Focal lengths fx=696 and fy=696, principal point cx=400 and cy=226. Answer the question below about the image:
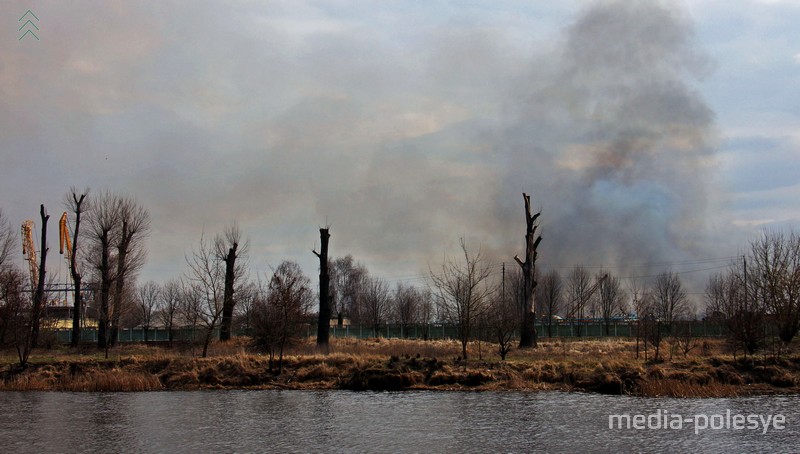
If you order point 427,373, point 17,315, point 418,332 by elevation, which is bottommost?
point 427,373

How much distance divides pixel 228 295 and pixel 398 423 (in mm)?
27677

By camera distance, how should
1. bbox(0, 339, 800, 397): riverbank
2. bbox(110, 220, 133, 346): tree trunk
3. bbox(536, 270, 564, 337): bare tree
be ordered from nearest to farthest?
bbox(0, 339, 800, 397): riverbank, bbox(110, 220, 133, 346): tree trunk, bbox(536, 270, 564, 337): bare tree

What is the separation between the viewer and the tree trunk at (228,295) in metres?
45.4

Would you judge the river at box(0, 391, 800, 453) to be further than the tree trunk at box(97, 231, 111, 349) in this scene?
No

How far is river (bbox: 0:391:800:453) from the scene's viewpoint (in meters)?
17.0

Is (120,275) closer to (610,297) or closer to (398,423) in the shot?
(398,423)

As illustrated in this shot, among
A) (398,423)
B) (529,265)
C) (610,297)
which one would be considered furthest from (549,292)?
(398,423)

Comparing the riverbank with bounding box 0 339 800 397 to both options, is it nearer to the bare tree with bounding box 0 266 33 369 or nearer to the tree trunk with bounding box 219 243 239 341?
the bare tree with bounding box 0 266 33 369

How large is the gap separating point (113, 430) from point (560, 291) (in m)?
87.8

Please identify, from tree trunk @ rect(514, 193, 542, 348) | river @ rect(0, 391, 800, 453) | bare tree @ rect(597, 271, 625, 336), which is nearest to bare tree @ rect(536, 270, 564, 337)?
bare tree @ rect(597, 271, 625, 336)

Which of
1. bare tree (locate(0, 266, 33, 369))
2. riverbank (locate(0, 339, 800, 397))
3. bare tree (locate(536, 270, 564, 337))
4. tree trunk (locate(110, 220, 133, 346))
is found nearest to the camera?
riverbank (locate(0, 339, 800, 397))

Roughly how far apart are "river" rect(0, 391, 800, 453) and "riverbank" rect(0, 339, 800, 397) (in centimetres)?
188

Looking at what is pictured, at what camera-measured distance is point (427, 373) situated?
3092 centimetres

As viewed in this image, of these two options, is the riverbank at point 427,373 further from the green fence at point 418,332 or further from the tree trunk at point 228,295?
the green fence at point 418,332
